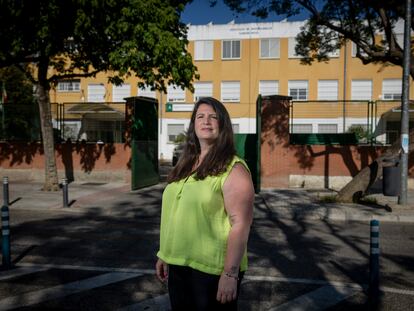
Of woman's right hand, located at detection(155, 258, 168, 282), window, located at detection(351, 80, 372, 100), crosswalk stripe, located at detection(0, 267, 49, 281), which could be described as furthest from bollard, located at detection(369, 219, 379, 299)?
window, located at detection(351, 80, 372, 100)

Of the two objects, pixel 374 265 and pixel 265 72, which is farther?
pixel 265 72

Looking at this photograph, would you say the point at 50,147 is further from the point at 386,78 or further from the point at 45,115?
the point at 386,78

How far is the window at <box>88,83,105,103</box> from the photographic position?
38.7 meters

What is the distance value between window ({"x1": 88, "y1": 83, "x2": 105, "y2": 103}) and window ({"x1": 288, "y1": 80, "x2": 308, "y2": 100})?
16704mm

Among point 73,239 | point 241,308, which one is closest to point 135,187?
point 73,239

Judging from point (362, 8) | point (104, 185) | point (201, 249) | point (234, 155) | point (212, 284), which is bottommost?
point (104, 185)

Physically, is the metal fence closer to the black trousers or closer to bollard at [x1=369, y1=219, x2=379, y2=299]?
bollard at [x1=369, y1=219, x2=379, y2=299]

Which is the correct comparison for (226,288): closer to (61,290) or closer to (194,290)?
(194,290)

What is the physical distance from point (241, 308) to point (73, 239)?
428cm

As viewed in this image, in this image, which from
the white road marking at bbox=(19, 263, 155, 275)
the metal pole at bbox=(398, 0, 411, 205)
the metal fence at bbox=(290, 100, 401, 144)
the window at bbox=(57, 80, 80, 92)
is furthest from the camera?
the window at bbox=(57, 80, 80, 92)

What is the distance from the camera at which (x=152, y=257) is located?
642cm

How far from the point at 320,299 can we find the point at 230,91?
33050mm

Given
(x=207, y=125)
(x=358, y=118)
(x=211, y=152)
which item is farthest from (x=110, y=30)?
(x=211, y=152)

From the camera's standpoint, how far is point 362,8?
13.4 meters
